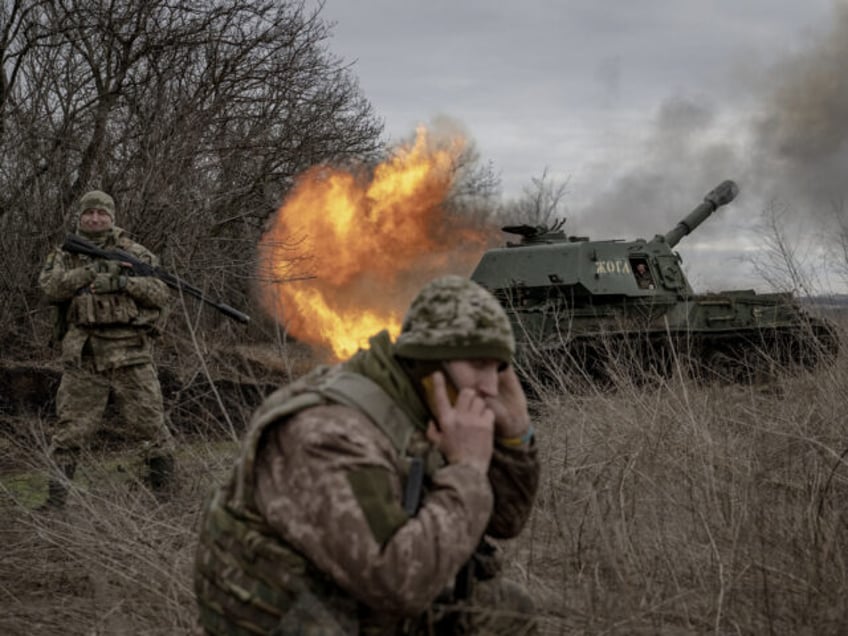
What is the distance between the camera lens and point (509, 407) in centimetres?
252

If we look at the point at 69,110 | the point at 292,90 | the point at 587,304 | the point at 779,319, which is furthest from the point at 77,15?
the point at 779,319

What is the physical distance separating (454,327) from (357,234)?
515 inches

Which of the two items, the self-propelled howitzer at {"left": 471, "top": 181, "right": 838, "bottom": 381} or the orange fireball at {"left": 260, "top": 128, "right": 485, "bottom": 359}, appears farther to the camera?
the orange fireball at {"left": 260, "top": 128, "right": 485, "bottom": 359}

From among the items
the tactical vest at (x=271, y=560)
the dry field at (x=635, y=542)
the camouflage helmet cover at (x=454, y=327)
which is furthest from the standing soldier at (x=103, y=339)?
the camouflage helmet cover at (x=454, y=327)

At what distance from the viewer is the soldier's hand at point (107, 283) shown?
5945 millimetres

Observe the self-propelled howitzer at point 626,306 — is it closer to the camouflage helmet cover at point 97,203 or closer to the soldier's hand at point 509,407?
the camouflage helmet cover at point 97,203

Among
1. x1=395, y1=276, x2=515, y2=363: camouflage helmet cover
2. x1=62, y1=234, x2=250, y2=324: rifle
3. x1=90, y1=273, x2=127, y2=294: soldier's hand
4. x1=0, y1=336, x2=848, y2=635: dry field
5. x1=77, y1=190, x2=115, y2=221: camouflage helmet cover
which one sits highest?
x1=77, y1=190, x2=115, y2=221: camouflage helmet cover

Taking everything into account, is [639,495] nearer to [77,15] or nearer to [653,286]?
[653,286]

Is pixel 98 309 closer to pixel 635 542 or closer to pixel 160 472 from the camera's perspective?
pixel 160 472

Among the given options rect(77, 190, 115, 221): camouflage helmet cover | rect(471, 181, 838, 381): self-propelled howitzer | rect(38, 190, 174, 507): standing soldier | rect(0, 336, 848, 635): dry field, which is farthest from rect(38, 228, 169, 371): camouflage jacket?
rect(471, 181, 838, 381): self-propelled howitzer

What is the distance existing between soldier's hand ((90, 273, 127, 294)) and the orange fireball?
8.37 metres

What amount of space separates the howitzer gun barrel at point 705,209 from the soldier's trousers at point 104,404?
889 cm

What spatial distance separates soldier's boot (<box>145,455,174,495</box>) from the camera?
5.76 metres

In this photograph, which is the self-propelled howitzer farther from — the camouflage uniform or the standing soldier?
the camouflage uniform
